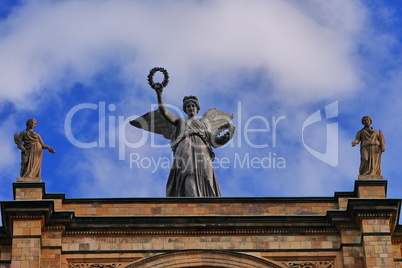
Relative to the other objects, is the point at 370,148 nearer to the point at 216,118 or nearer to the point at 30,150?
the point at 216,118

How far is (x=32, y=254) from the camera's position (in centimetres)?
4503

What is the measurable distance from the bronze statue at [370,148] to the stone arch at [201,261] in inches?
180

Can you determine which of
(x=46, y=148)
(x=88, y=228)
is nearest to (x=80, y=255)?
(x=88, y=228)

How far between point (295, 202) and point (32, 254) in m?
7.89

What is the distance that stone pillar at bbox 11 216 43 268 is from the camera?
44844mm

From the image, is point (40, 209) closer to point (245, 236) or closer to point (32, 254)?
point (32, 254)

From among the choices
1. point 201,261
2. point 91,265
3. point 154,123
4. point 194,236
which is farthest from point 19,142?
point 201,261

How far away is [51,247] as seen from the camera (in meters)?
45.6

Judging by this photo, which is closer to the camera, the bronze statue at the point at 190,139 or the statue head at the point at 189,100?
the bronze statue at the point at 190,139

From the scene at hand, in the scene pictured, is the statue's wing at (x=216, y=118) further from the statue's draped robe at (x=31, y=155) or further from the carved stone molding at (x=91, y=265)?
the carved stone molding at (x=91, y=265)

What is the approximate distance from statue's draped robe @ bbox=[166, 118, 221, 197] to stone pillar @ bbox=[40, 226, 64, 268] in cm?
450

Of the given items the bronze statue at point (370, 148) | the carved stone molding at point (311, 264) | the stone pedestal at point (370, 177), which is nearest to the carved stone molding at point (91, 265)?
the carved stone molding at point (311, 264)

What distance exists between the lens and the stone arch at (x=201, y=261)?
149ft

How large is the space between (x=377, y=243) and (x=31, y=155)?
1052 centimetres
